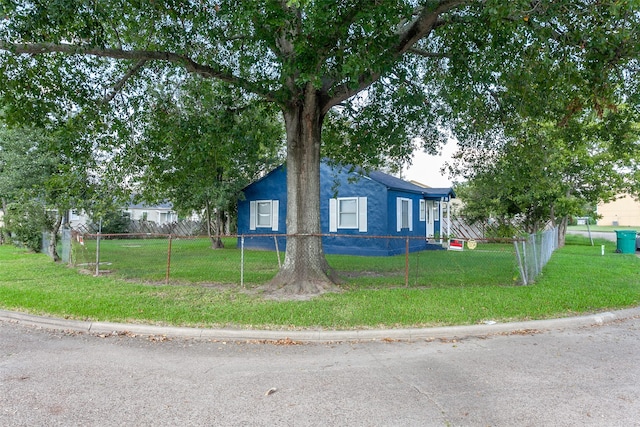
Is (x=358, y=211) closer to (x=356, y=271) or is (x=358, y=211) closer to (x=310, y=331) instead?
(x=356, y=271)

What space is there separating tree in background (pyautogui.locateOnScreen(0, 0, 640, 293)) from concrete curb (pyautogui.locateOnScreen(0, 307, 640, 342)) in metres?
2.74

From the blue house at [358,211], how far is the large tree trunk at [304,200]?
18.2ft

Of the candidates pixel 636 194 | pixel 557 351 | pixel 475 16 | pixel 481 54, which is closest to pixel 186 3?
pixel 475 16

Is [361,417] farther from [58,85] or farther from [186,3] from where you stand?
[58,85]

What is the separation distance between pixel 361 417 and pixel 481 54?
314 inches

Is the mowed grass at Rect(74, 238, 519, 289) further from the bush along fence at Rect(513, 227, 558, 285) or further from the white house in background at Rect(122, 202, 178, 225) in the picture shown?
the white house in background at Rect(122, 202, 178, 225)

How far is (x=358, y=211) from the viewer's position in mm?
17781

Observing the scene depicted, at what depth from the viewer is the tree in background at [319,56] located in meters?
6.59

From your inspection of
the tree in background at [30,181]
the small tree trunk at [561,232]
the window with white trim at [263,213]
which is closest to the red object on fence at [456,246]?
the small tree trunk at [561,232]

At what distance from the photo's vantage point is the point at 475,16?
782 cm

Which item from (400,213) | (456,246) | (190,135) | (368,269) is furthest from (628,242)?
(190,135)

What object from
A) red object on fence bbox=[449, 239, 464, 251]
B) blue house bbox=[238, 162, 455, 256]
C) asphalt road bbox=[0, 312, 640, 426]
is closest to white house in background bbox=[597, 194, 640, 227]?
red object on fence bbox=[449, 239, 464, 251]

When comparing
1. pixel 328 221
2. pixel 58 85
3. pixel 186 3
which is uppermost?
pixel 186 3

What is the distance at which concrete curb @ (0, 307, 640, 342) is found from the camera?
6145mm
